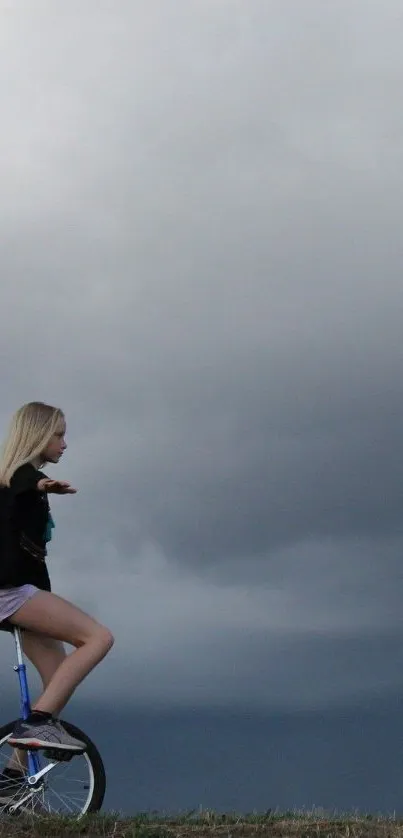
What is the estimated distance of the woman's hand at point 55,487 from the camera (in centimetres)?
885

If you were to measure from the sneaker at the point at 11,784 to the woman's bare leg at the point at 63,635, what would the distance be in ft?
2.25

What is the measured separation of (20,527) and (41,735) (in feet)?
5.76

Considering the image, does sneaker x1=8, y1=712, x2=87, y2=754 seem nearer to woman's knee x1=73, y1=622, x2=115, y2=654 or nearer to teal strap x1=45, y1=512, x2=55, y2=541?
woman's knee x1=73, y1=622, x2=115, y2=654

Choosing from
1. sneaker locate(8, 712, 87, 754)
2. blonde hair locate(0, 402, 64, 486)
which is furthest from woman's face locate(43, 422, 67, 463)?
sneaker locate(8, 712, 87, 754)

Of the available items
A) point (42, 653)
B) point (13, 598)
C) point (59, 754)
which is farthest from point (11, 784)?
point (13, 598)

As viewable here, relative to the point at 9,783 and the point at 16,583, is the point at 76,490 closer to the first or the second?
the point at 16,583

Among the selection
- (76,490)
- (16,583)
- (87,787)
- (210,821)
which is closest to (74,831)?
(87,787)

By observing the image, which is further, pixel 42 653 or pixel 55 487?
pixel 42 653

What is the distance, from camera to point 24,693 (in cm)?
936

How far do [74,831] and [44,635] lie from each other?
1734 millimetres

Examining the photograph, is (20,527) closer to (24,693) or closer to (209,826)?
(24,693)

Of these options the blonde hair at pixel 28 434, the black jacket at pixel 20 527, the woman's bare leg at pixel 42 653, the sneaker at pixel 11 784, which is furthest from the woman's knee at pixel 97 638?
the blonde hair at pixel 28 434

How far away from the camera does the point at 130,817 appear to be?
9.23 meters

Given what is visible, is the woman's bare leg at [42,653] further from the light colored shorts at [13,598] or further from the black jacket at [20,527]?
the black jacket at [20,527]
